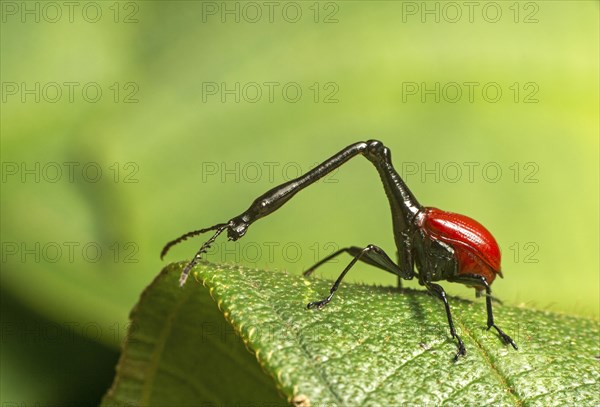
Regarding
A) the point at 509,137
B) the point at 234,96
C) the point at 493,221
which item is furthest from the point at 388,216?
the point at 234,96

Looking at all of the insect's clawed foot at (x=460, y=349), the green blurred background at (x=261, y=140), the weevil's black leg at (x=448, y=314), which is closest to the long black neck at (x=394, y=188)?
the weevil's black leg at (x=448, y=314)

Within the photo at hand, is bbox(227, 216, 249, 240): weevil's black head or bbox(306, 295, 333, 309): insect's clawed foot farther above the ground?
bbox(227, 216, 249, 240): weevil's black head

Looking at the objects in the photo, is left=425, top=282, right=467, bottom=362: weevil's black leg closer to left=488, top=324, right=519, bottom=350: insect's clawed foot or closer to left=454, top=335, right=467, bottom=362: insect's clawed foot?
left=454, top=335, right=467, bottom=362: insect's clawed foot

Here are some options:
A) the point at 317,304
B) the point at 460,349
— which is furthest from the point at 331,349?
the point at 460,349

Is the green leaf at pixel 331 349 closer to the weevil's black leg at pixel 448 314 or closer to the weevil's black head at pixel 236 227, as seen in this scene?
the weevil's black leg at pixel 448 314

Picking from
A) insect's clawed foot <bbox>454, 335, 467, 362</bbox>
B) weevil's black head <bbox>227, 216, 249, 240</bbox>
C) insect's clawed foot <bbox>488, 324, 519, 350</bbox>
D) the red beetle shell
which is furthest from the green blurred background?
insect's clawed foot <bbox>454, 335, 467, 362</bbox>

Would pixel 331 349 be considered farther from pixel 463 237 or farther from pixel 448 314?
pixel 463 237
